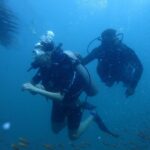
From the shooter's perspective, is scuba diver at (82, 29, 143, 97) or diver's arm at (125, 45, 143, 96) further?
scuba diver at (82, 29, 143, 97)

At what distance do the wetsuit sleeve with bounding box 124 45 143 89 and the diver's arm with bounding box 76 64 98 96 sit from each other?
92cm

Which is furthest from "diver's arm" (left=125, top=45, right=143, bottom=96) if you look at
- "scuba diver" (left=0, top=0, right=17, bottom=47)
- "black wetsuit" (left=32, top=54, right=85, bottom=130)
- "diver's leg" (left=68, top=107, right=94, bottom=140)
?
"scuba diver" (left=0, top=0, right=17, bottom=47)

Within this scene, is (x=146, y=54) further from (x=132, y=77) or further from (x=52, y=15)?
(x=132, y=77)

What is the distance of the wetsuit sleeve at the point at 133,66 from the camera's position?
29.8 feet

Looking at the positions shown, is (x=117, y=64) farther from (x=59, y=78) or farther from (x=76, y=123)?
(x=59, y=78)

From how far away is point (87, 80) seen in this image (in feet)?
28.1

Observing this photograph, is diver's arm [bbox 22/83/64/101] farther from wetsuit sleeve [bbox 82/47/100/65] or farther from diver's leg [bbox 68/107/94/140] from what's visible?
wetsuit sleeve [bbox 82/47/100/65]

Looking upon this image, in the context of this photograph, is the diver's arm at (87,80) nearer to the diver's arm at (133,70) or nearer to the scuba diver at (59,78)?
the scuba diver at (59,78)

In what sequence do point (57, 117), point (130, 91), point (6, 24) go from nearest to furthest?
point (130, 91)
point (57, 117)
point (6, 24)

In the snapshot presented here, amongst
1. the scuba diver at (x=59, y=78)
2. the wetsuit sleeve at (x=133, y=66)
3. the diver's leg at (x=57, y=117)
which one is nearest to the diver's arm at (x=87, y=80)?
the scuba diver at (x=59, y=78)

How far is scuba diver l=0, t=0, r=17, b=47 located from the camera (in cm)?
1595

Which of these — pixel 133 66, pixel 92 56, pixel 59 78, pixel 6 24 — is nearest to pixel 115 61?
pixel 133 66

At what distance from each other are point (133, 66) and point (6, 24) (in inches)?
362

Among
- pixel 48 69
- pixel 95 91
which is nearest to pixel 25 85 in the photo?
pixel 48 69
